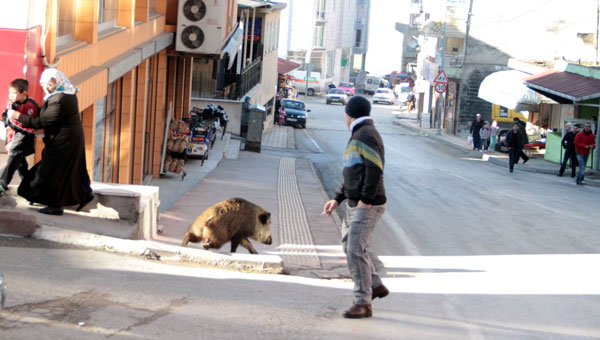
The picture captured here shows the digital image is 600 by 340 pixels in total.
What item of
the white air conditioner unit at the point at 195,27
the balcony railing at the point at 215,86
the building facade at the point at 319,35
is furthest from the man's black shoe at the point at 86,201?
the building facade at the point at 319,35

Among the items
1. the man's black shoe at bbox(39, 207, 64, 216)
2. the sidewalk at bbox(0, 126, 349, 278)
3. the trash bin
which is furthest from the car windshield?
the man's black shoe at bbox(39, 207, 64, 216)

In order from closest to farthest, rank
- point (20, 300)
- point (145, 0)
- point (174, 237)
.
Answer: point (20, 300), point (174, 237), point (145, 0)

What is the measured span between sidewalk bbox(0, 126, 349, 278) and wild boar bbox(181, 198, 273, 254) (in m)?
0.19

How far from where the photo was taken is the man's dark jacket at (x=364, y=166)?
6152 mm

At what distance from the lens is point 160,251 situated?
761 cm

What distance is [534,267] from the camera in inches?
388

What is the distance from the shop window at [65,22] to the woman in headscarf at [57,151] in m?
2.50

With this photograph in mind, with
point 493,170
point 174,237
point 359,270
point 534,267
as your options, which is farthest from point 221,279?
point 493,170

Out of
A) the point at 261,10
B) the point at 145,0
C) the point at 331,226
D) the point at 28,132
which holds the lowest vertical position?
the point at 331,226

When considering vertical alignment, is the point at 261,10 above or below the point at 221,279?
above

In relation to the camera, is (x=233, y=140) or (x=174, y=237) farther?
(x=233, y=140)

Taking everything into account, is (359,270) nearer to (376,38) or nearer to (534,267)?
(534,267)

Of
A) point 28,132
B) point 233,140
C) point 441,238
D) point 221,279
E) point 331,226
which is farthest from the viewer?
point 233,140

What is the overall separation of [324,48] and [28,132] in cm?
7447
